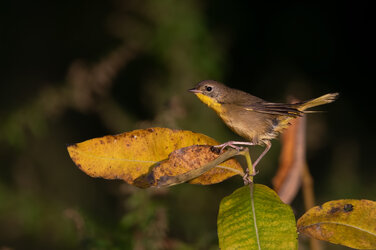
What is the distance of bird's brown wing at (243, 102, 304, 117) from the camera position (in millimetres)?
1849

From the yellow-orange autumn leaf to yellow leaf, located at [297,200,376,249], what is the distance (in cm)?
22

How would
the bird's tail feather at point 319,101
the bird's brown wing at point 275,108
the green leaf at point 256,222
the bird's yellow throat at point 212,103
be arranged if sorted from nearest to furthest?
the green leaf at point 256,222, the bird's brown wing at point 275,108, the bird's tail feather at point 319,101, the bird's yellow throat at point 212,103

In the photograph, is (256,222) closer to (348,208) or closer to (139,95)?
(348,208)

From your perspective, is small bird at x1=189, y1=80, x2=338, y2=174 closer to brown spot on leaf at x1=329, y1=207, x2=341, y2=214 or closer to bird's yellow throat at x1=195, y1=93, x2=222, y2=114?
bird's yellow throat at x1=195, y1=93, x2=222, y2=114

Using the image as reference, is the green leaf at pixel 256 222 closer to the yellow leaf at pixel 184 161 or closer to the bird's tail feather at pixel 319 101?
the yellow leaf at pixel 184 161

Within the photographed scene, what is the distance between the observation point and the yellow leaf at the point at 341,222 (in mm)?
1175

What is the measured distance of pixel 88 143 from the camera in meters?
1.23

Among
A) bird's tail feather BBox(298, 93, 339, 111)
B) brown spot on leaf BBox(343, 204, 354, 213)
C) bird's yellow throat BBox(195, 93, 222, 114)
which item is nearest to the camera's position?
brown spot on leaf BBox(343, 204, 354, 213)

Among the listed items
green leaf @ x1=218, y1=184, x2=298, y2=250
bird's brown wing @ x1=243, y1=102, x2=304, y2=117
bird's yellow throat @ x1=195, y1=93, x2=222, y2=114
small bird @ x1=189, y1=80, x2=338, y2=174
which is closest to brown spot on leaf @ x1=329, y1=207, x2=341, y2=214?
green leaf @ x1=218, y1=184, x2=298, y2=250

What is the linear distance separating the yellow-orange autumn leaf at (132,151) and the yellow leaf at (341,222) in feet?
0.73

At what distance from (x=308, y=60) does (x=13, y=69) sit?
305cm

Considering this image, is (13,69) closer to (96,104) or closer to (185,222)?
(96,104)

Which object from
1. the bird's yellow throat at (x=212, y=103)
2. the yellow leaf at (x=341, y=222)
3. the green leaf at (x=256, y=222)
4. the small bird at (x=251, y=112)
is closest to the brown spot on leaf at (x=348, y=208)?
the yellow leaf at (x=341, y=222)

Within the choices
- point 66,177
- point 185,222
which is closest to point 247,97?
point 185,222
